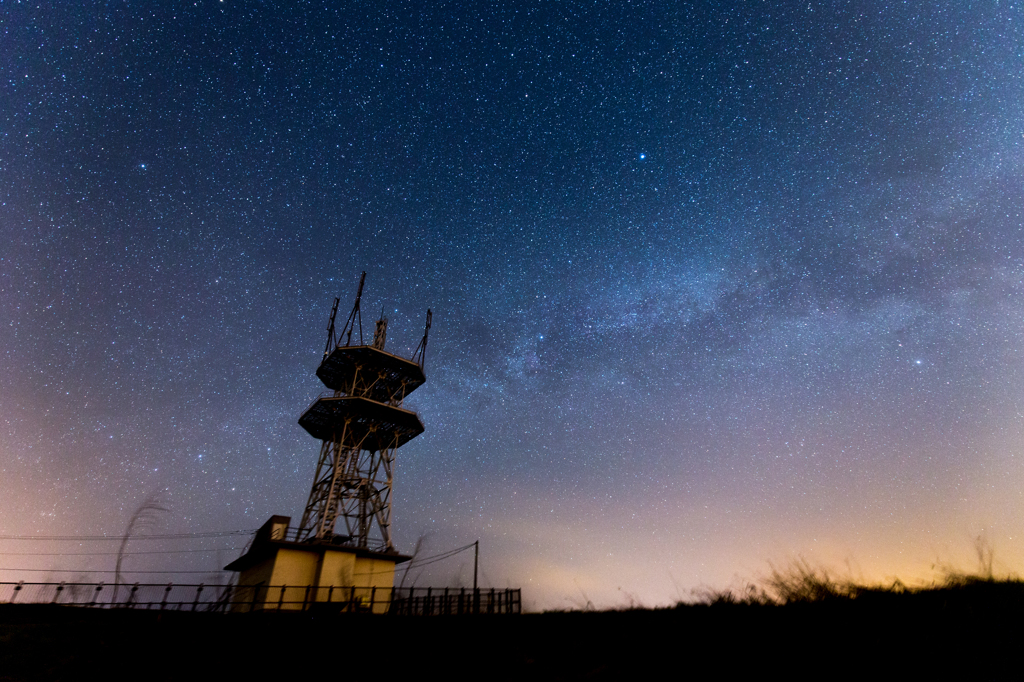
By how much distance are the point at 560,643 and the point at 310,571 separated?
67.5ft

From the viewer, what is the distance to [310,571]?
89.8ft

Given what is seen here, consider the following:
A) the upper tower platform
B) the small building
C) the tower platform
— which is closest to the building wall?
the small building

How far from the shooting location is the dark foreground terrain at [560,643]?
302 inches

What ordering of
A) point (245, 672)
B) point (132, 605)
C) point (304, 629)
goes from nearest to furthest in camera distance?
point (245, 672)
point (304, 629)
point (132, 605)

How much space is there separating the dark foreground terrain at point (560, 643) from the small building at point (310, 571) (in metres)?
9.07

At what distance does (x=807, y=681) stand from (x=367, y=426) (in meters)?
32.9

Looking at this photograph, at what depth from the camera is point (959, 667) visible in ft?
23.3

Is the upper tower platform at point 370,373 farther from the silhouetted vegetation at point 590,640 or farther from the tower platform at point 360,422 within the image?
the silhouetted vegetation at point 590,640

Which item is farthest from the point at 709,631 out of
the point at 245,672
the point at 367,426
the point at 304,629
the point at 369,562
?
the point at 367,426

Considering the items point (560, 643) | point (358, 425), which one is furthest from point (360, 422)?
point (560, 643)

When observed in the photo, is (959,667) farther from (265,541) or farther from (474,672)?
(265,541)

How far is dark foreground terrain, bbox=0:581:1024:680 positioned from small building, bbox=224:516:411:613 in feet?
29.7

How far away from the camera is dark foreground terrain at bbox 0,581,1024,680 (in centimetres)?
768

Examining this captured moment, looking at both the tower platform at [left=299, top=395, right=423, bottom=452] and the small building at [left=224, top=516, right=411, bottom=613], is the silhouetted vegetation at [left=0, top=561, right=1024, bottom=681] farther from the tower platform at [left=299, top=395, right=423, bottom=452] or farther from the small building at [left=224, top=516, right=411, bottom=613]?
the tower platform at [left=299, top=395, right=423, bottom=452]
